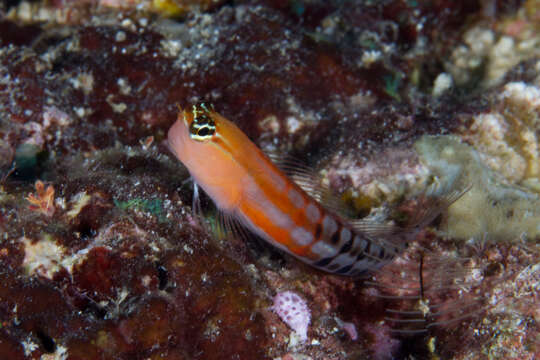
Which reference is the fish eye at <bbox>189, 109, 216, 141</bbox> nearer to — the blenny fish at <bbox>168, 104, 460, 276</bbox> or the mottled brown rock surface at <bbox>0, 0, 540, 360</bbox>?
the blenny fish at <bbox>168, 104, 460, 276</bbox>

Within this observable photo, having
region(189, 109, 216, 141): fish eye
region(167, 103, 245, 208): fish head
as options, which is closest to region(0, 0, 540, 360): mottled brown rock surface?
region(167, 103, 245, 208): fish head

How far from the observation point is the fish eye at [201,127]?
105 inches

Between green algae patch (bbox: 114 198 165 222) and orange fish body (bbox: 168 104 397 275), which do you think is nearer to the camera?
green algae patch (bbox: 114 198 165 222)

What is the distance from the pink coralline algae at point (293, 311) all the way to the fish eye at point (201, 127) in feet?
4.16

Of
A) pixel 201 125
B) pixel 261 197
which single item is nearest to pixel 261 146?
pixel 261 197

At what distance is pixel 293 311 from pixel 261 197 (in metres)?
0.86

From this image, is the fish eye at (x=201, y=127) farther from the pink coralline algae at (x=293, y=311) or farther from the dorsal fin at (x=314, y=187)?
the pink coralline algae at (x=293, y=311)

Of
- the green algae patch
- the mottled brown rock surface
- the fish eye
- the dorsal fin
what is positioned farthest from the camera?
the dorsal fin

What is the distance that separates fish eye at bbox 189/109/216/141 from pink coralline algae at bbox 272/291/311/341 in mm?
1268

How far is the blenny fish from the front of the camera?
273cm

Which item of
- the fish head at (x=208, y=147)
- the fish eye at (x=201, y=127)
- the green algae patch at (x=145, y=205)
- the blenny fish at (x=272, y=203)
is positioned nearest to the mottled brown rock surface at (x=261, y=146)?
the green algae patch at (x=145, y=205)

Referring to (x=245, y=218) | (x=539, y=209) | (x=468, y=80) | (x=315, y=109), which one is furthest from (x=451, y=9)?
(x=245, y=218)

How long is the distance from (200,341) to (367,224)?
160cm

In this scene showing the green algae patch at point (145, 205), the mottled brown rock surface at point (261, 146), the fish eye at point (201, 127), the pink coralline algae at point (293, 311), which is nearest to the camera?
the mottled brown rock surface at point (261, 146)
